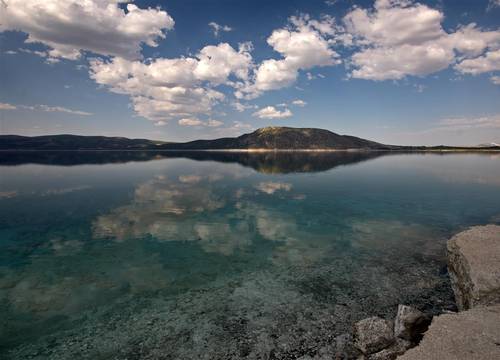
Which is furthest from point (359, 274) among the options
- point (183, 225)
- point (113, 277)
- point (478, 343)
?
point (183, 225)

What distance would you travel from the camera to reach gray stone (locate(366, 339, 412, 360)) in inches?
448

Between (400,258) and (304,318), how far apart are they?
40.3ft

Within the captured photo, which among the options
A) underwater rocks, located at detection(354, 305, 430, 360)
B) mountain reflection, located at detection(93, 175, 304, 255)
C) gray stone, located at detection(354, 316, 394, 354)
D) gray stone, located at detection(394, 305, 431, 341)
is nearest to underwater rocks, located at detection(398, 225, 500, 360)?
gray stone, located at detection(394, 305, 431, 341)

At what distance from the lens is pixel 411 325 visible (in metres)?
12.6

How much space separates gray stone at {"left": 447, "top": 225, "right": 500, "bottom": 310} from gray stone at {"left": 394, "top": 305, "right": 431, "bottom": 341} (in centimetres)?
377

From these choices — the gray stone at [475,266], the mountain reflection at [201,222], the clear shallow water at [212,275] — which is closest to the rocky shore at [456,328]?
the gray stone at [475,266]

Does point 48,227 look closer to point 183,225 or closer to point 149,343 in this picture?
point 183,225

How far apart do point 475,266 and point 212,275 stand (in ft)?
54.5

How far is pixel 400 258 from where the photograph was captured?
23188 millimetres

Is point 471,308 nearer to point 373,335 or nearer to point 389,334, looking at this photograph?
point 389,334

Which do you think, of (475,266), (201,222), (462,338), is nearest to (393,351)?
(462,338)

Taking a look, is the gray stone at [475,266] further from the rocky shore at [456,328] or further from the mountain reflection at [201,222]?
the mountain reflection at [201,222]

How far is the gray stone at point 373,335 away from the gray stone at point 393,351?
0.56 m

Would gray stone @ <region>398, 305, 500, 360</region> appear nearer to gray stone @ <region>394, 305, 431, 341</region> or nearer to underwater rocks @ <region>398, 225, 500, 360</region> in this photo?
underwater rocks @ <region>398, 225, 500, 360</region>
